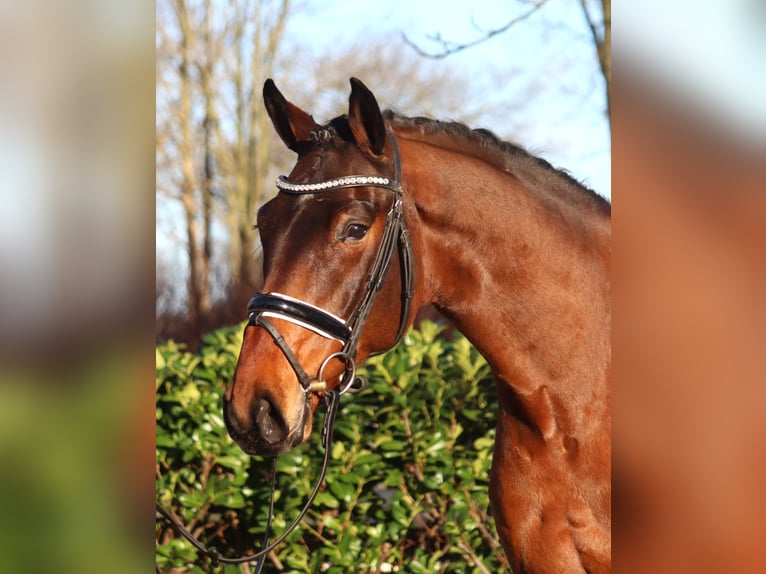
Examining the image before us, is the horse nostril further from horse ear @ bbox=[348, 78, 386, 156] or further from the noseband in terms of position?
horse ear @ bbox=[348, 78, 386, 156]

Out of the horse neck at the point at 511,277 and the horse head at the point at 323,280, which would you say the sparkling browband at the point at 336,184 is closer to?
the horse head at the point at 323,280

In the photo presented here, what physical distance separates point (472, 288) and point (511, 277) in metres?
0.12

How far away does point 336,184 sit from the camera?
6.92ft

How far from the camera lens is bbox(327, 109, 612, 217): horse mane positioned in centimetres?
242

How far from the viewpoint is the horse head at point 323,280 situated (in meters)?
1.99

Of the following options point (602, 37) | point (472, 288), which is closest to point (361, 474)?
point (472, 288)

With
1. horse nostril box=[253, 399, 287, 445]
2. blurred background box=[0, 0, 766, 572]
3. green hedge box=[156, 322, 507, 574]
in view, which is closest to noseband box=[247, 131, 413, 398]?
horse nostril box=[253, 399, 287, 445]
